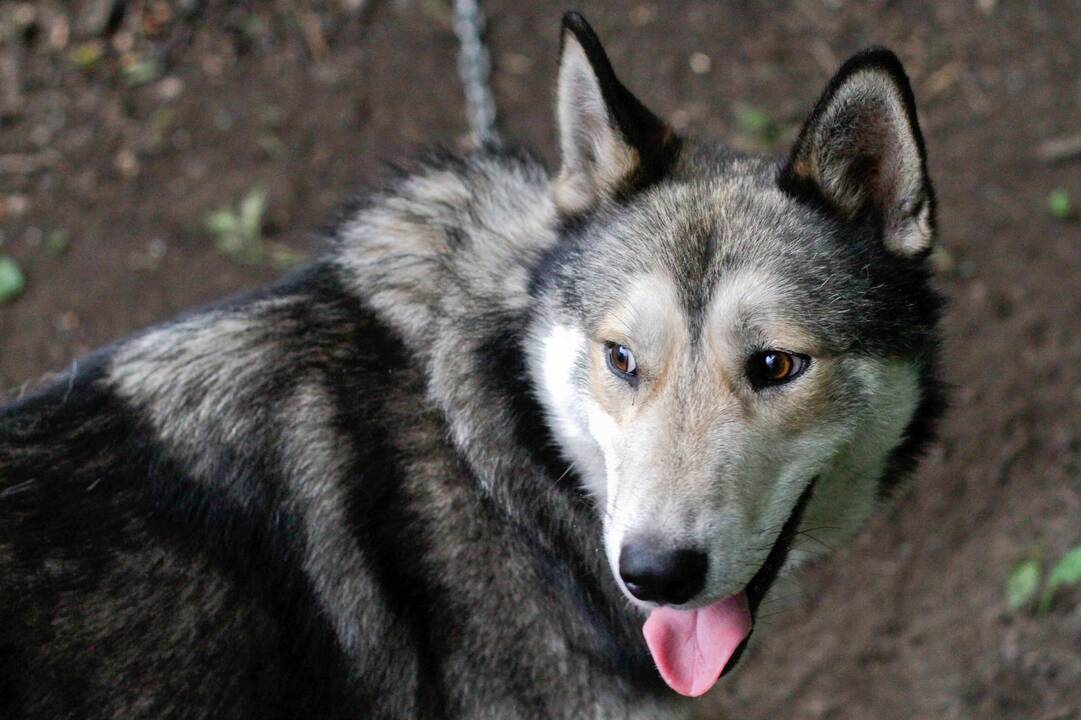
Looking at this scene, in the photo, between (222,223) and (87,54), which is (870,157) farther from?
(87,54)

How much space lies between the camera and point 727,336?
2453mm

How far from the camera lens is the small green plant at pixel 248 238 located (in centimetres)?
544

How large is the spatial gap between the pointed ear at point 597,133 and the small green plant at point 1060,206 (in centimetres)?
314

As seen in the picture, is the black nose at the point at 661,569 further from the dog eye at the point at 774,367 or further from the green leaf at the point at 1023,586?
the green leaf at the point at 1023,586

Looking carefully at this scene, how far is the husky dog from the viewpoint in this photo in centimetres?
248

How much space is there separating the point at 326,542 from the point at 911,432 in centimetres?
152

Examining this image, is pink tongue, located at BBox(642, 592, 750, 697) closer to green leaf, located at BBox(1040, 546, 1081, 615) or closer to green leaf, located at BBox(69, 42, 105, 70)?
green leaf, located at BBox(1040, 546, 1081, 615)

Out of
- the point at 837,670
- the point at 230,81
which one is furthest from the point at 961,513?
the point at 230,81

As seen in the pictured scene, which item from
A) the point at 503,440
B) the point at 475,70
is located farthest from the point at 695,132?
the point at 503,440

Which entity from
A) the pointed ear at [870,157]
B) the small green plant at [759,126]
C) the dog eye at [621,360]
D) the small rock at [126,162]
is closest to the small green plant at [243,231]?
the small rock at [126,162]

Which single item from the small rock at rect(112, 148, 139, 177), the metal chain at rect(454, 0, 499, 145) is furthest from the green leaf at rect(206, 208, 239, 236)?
the metal chain at rect(454, 0, 499, 145)

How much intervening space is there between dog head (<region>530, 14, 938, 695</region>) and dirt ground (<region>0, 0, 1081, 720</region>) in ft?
5.69

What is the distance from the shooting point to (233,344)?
113 inches

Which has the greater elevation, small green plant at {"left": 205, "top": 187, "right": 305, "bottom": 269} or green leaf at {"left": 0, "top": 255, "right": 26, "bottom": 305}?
small green plant at {"left": 205, "top": 187, "right": 305, "bottom": 269}
